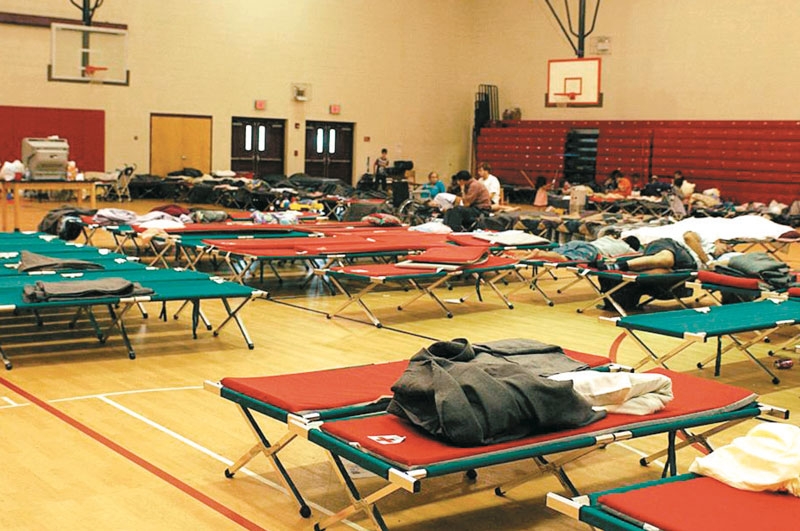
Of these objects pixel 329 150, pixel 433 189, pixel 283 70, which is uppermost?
pixel 283 70

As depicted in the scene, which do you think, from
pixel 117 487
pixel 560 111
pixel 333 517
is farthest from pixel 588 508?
pixel 560 111

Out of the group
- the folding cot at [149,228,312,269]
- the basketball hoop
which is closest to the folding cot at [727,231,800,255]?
the folding cot at [149,228,312,269]

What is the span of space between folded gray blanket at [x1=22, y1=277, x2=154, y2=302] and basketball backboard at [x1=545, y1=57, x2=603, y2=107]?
1239 cm

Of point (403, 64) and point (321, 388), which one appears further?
point (403, 64)

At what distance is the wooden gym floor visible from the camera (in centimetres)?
396

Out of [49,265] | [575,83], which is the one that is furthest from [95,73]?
[49,265]

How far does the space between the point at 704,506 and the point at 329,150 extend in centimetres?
2288

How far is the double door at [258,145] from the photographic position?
24.0m

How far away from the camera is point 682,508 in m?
3.06

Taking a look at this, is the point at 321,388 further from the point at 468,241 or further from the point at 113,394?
the point at 468,241

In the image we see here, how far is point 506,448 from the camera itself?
3.59 m

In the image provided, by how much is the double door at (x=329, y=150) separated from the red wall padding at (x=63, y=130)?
18.1 feet

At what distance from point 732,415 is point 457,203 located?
10.7 metres

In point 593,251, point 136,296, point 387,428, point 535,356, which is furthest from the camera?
point 593,251
